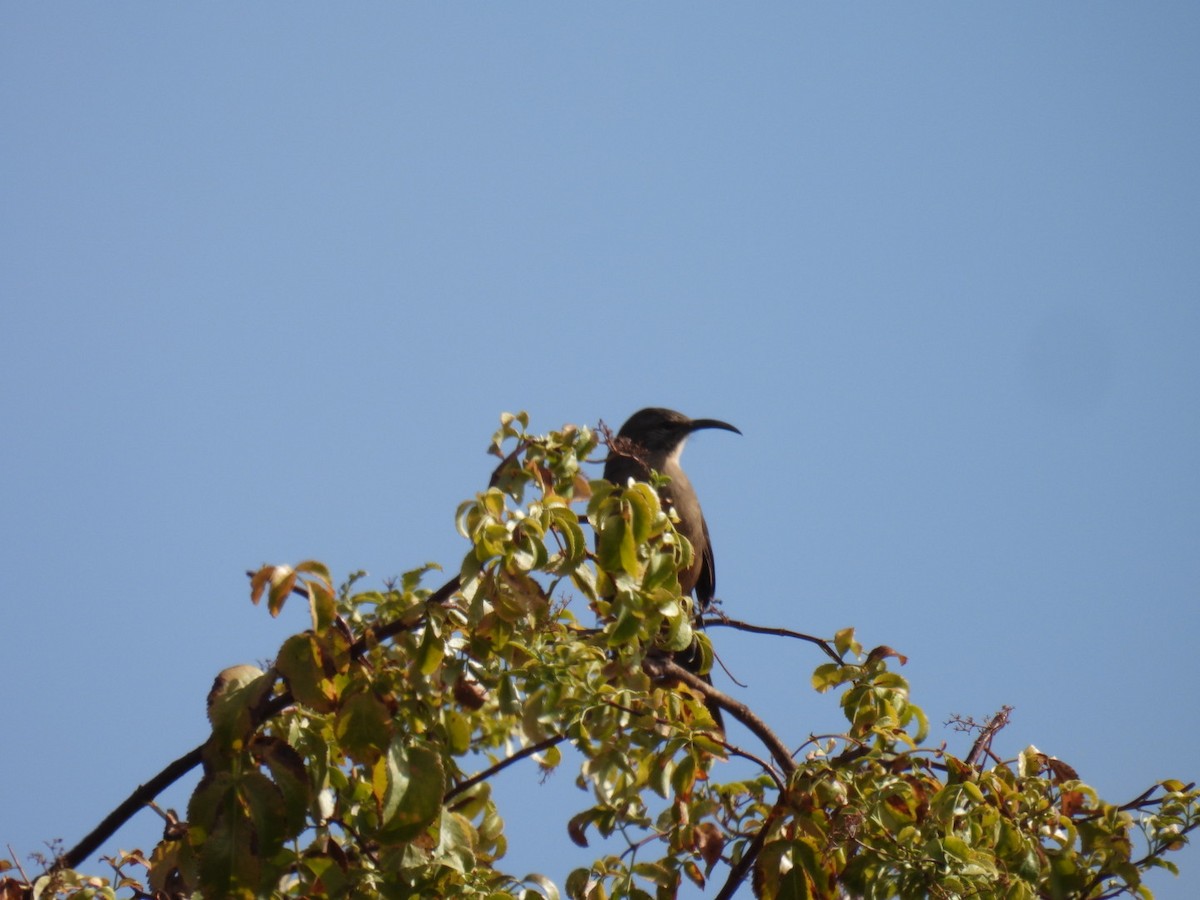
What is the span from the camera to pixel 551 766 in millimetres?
3582

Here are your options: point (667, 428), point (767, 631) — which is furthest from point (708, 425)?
point (767, 631)

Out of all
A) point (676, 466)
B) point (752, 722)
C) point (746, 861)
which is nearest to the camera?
point (746, 861)

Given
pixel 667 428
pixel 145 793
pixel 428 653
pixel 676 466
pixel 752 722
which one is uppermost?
pixel 667 428

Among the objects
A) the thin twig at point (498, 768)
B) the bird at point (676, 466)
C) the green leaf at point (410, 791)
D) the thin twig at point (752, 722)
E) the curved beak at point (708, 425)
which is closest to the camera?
the green leaf at point (410, 791)

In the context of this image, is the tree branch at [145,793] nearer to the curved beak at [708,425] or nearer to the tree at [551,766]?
the tree at [551,766]

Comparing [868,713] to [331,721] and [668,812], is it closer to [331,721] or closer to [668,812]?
[668,812]

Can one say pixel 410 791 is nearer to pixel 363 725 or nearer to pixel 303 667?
pixel 363 725

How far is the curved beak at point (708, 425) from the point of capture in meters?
8.44

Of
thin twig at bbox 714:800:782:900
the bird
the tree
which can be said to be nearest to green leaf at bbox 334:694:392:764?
the tree

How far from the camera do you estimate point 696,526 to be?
25.6ft

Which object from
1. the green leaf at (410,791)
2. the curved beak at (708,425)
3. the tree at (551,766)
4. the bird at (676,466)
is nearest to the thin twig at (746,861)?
the tree at (551,766)

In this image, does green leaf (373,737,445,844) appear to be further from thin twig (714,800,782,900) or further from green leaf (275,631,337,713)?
thin twig (714,800,782,900)

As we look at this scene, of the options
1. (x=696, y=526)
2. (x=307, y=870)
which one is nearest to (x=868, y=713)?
(x=307, y=870)

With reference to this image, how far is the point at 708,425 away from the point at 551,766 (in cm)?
511
